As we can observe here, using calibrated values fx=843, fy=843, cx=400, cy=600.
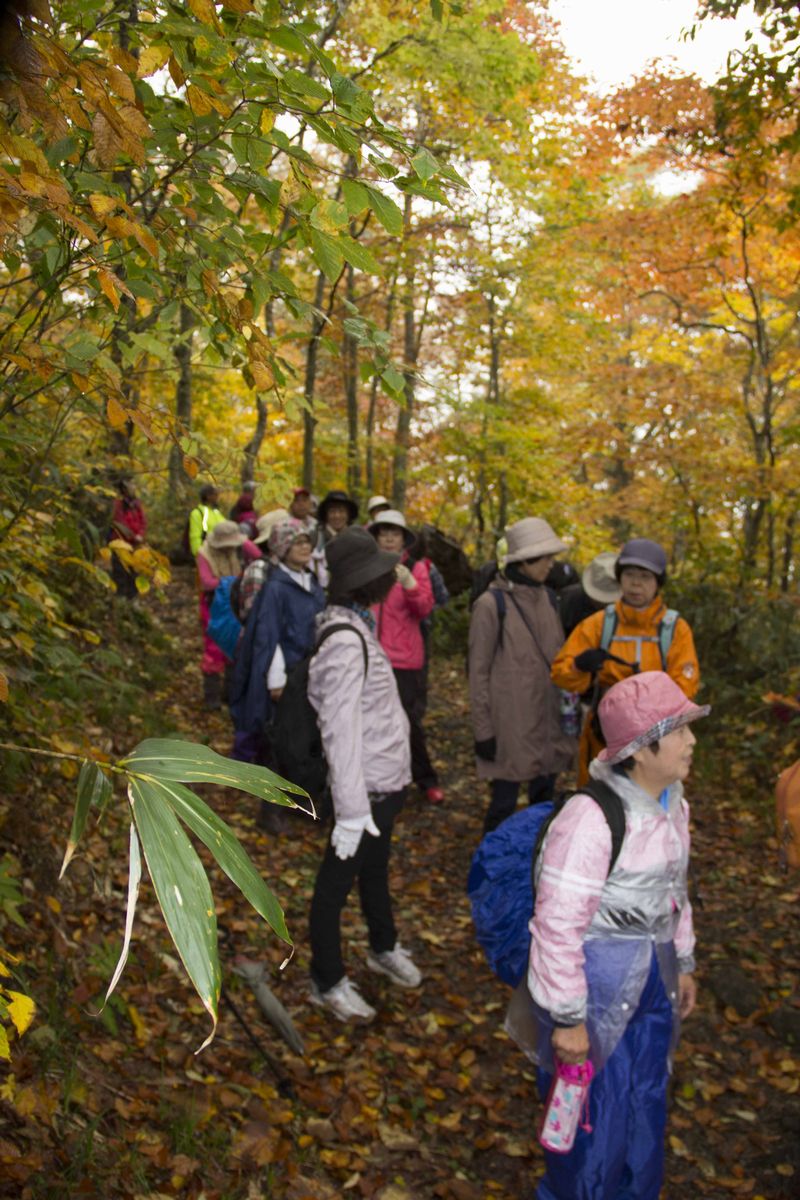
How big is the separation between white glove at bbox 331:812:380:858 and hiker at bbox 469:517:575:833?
1.75m

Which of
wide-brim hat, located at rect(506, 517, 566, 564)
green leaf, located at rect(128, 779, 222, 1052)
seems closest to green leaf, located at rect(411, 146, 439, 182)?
green leaf, located at rect(128, 779, 222, 1052)

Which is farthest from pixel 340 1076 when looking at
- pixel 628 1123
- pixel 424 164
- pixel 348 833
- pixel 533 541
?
pixel 424 164

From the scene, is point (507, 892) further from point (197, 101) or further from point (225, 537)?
point (225, 537)

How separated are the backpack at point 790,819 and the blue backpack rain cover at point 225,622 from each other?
474cm

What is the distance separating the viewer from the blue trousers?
264 cm

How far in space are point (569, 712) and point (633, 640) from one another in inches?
40.5

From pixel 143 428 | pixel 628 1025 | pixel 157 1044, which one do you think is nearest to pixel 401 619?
pixel 157 1044

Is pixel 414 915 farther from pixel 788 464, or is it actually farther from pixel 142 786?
pixel 788 464

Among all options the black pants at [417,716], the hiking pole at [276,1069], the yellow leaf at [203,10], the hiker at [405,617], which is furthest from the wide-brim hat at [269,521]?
the yellow leaf at [203,10]

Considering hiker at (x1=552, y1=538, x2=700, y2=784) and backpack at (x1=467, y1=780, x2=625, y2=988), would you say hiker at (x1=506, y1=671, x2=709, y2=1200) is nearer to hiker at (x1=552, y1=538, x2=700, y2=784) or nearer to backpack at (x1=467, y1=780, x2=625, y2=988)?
backpack at (x1=467, y1=780, x2=625, y2=988)

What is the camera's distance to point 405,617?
6.64 metres

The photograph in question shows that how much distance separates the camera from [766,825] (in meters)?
7.14

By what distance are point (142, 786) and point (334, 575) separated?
9.12 ft

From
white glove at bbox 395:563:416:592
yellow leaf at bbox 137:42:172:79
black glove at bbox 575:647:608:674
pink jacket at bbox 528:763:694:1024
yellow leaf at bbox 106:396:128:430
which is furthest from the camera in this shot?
white glove at bbox 395:563:416:592
